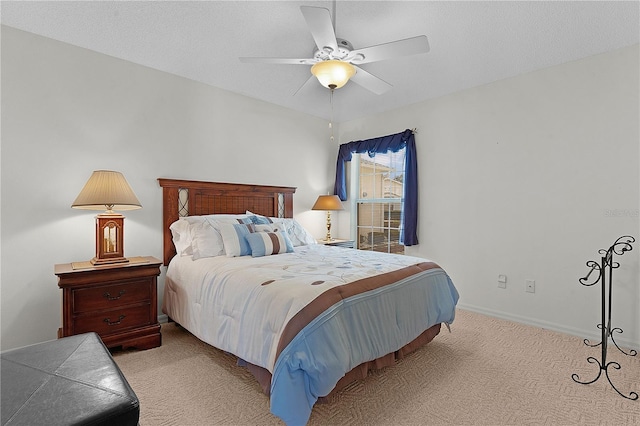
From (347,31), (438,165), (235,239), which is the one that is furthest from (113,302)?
(438,165)

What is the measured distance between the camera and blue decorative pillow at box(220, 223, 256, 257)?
288 cm

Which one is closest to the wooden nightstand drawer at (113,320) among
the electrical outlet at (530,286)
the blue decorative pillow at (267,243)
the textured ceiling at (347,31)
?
the blue decorative pillow at (267,243)

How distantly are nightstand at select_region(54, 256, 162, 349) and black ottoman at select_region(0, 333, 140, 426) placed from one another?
1.10 meters

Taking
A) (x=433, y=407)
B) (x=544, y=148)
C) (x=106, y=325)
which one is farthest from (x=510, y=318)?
(x=106, y=325)

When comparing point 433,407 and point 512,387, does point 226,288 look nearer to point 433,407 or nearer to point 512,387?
point 433,407

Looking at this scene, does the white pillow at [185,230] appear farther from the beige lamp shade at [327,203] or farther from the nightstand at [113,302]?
the beige lamp shade at [327,203]

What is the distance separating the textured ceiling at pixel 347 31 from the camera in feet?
7.50

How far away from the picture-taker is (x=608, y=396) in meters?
1.96

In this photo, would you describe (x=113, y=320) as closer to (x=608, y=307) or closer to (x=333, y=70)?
(x=333, y=70)

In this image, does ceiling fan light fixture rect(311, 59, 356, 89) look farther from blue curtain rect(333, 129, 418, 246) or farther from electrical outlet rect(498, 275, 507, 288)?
electrical outlet rect(498, 275, 507, 288)

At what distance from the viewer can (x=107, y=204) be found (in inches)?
97.3

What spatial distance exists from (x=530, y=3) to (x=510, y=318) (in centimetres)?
288

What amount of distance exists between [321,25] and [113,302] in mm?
2524

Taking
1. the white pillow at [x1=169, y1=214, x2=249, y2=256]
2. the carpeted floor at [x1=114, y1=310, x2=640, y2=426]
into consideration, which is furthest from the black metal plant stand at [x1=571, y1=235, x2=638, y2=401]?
the white pillow at [x1=169, y1=214, x2=249, y2=256]
